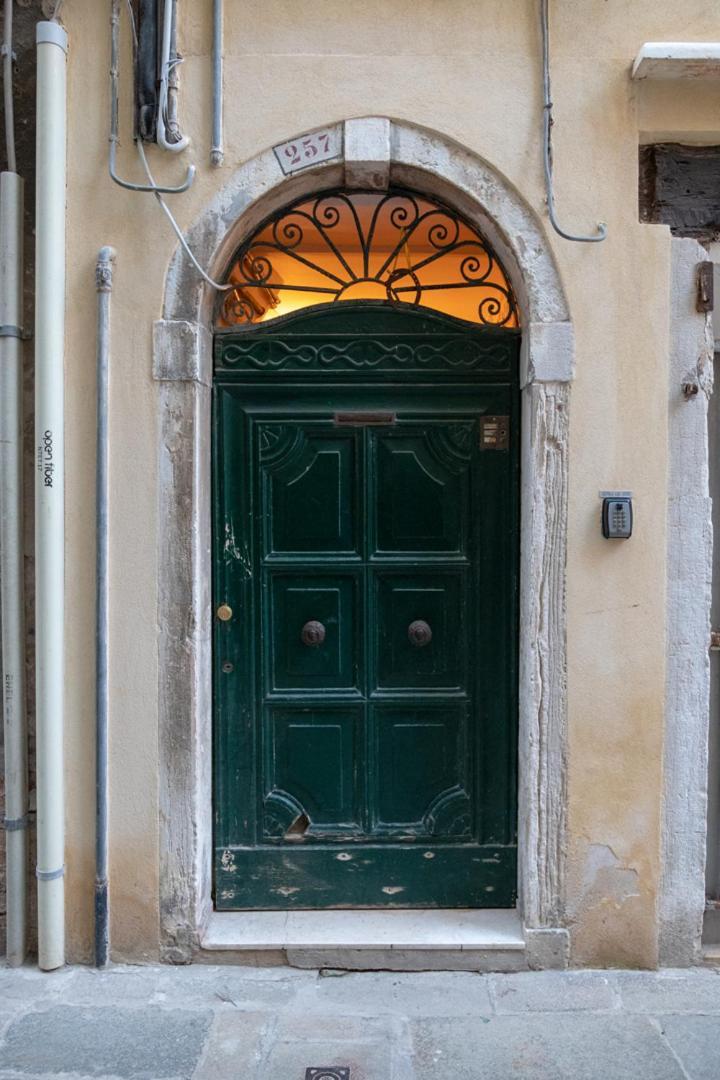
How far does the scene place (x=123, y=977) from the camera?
11.1 feet

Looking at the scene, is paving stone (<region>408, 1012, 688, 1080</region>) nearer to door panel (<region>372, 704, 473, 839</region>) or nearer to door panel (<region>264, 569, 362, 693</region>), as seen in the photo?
door panel (<region>372, 704, 473, 839</region>)

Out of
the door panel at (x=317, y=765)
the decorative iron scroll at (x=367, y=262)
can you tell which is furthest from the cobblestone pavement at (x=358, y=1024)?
the decorative iron scroll at (x=367, y=262)

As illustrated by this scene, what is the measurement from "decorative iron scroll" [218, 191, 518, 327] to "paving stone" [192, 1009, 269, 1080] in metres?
2.77

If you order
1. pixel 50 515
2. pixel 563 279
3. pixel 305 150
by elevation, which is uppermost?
pixel 305 150

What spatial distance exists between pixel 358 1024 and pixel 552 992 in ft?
2.56

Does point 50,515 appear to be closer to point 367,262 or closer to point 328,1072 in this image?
point 367,262

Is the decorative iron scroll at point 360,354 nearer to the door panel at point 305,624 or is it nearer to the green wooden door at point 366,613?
the green wooden door at point 366,613

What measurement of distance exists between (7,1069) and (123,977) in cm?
59

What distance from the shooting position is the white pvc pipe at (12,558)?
3432 mm

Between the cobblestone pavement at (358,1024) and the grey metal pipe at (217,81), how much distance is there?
329 centimetres

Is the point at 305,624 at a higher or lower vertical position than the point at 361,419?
lower

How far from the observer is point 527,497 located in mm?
3504

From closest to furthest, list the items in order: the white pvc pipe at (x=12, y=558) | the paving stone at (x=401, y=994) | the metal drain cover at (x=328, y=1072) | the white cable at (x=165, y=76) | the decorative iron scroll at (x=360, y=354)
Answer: the metal drain cover at (x=328, y=1072), the paving stone at (x=401, y=994), the white cable at (x=165, y=76), the white pvc pipe at (x=12, y=558), the decorative iron scroll at (x=360, y=354)

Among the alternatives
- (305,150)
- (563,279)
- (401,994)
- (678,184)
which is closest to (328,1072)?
(401,994)
